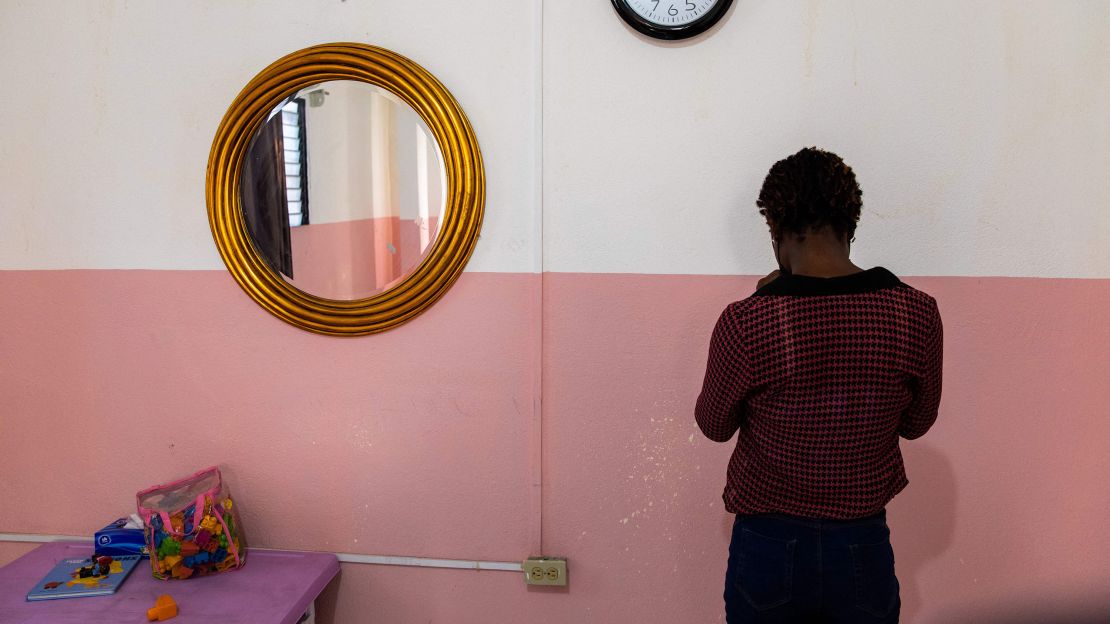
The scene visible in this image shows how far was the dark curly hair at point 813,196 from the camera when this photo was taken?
3.90 ft

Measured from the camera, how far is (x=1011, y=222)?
1.66 meters

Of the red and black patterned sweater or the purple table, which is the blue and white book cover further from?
the red and black patterned sweater

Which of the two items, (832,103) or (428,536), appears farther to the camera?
(428,536)

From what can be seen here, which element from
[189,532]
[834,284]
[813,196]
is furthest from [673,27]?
[189,532]

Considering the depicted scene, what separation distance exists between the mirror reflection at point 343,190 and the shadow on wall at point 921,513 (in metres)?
1.35

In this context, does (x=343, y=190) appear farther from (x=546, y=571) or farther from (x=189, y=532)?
(x=546, y=571)

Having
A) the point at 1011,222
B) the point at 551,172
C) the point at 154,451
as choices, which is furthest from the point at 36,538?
the point at 1011,222

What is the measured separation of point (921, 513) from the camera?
5.68ft

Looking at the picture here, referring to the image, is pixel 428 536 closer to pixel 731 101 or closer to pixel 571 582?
pixel 571 582

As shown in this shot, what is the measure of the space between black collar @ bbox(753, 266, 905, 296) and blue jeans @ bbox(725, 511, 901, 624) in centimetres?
42

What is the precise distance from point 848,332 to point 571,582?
1040mm

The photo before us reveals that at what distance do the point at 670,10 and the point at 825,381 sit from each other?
0.97 m

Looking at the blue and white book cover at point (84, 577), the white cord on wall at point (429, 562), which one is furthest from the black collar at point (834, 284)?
the blue and white book cover at point (84, 577)

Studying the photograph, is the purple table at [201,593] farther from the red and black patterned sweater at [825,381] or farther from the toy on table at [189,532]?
the red and black patterned sweater at [825,381]
